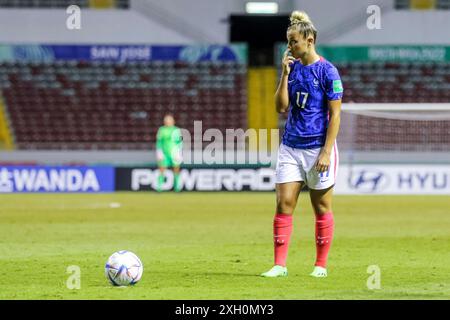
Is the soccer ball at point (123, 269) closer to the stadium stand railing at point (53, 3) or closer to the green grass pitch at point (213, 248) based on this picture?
the green grass pitch at point (213, 248)

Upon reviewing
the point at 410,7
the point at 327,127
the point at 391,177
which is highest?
the point at 410,7

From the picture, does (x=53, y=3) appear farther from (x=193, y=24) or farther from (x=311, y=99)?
(x=311, y=99)

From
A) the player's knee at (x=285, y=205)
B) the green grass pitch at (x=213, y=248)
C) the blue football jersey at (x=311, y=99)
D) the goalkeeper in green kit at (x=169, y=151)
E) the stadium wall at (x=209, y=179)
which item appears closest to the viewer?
the green grass pitch at (x=213, y=248)

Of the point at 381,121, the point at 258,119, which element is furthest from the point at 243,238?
the point at 258,119

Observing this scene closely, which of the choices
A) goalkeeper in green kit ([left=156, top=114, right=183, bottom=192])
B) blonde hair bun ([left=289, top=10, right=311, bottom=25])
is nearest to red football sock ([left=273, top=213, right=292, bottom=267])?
blonde hair bun ([left=289, top=10, right=311, bottom=25])

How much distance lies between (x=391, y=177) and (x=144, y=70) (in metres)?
11.9

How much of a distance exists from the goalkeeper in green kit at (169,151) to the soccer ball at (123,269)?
16.9 meters

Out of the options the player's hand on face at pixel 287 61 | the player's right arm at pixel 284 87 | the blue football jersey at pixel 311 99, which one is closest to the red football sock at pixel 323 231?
the blue football jersey at pixel 311 99

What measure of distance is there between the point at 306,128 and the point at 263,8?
88.7 ft

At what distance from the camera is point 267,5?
116 ft

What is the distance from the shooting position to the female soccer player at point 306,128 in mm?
8602

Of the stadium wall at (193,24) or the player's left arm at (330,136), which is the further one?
the stadium wall at (193,24)

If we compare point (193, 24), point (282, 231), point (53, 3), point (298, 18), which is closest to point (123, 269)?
point (282, 231)

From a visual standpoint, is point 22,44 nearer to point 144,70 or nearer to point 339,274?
point 144,70
